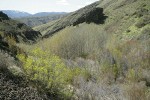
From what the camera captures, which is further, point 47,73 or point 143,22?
point 143,22

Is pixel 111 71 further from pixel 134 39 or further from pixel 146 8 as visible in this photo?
pixel 146 8

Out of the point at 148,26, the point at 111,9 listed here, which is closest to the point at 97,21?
the point at 111,9

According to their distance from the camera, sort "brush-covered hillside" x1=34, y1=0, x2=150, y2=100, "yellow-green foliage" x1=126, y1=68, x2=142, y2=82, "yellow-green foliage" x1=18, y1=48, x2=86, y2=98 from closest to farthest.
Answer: "yellow-green foliage" x1=18, y1=48, x2=86, y2=98
"brush-covered hillside" x1=34, y1=0, x2=150, y2=100
"yellow-green foliage" x1=126, y1=68, x2=142, y2=82

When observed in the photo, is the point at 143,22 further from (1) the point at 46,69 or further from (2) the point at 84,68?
(1) the point at 46,69

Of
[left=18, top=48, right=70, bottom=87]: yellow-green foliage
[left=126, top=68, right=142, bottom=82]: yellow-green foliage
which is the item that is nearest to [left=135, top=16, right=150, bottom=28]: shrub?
[left=126, top=68, right=142, bottom=82]: yellow-green foliage

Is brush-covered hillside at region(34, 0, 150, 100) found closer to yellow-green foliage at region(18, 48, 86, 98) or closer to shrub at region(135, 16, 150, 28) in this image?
shrub at region(135, 16, 150, 28)

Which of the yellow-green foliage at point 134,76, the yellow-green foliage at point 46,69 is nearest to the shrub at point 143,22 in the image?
the yellow-green foliage at point 134,76

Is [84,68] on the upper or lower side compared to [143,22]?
lower

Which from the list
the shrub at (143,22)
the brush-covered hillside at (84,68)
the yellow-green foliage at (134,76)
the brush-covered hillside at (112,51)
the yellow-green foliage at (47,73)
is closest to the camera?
the brush-covered hillside at (84,68)

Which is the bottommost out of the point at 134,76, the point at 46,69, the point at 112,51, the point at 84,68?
the point at 112,51

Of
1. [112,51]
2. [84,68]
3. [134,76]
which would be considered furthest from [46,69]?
[112,51]

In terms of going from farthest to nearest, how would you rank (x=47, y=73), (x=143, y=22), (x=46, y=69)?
(x=143, y=22)
(x=47, y=73)
(x=46, y=69)

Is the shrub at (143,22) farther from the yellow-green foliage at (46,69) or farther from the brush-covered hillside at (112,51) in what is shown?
the yellow-green foliage at (46,69)

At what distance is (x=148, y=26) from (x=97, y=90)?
125 feet
